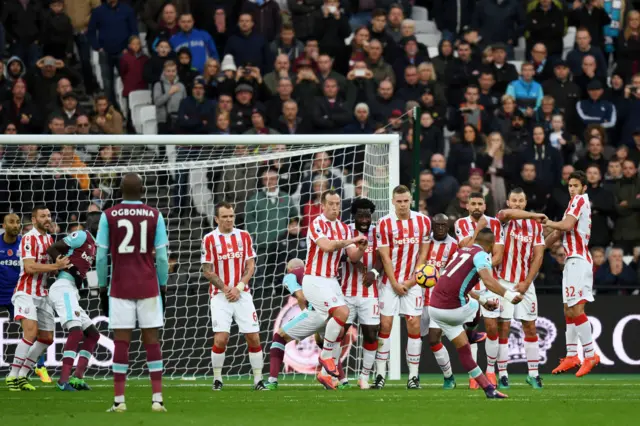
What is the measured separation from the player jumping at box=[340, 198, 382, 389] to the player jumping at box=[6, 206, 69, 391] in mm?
3404

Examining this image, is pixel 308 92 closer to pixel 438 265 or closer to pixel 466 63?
pixel 466 63

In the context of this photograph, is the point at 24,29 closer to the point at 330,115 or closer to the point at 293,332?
the point at 330,115

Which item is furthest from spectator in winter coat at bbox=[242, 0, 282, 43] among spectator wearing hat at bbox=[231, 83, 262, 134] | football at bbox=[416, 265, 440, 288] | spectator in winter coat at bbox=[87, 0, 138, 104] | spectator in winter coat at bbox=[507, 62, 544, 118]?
football at bbox=[416, 265, 440, 288]

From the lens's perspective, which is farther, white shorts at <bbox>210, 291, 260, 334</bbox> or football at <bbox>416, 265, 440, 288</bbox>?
white shorts at <bbox>210, 291, 260, 334</bbox>

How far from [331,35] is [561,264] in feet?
20.8

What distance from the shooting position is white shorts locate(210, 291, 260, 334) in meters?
15.1

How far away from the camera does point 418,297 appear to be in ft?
49.4

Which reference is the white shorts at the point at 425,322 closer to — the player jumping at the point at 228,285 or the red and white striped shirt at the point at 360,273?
the red and white striped shirt at the point at 360,273

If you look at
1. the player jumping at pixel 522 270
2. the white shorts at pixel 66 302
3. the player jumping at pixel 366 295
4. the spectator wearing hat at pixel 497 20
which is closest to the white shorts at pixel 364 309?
the player jumping at pixel 366 295

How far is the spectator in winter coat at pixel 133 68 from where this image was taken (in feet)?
72.4

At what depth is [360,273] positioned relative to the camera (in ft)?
49.9

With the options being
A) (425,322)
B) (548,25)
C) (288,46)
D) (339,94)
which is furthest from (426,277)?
(548,25)

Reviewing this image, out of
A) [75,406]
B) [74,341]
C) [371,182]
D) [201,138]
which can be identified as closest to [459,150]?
[371,182]

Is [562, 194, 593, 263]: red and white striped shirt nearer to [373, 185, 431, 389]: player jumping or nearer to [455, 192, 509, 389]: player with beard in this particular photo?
[455, 192, 509, 389]: player with beard
